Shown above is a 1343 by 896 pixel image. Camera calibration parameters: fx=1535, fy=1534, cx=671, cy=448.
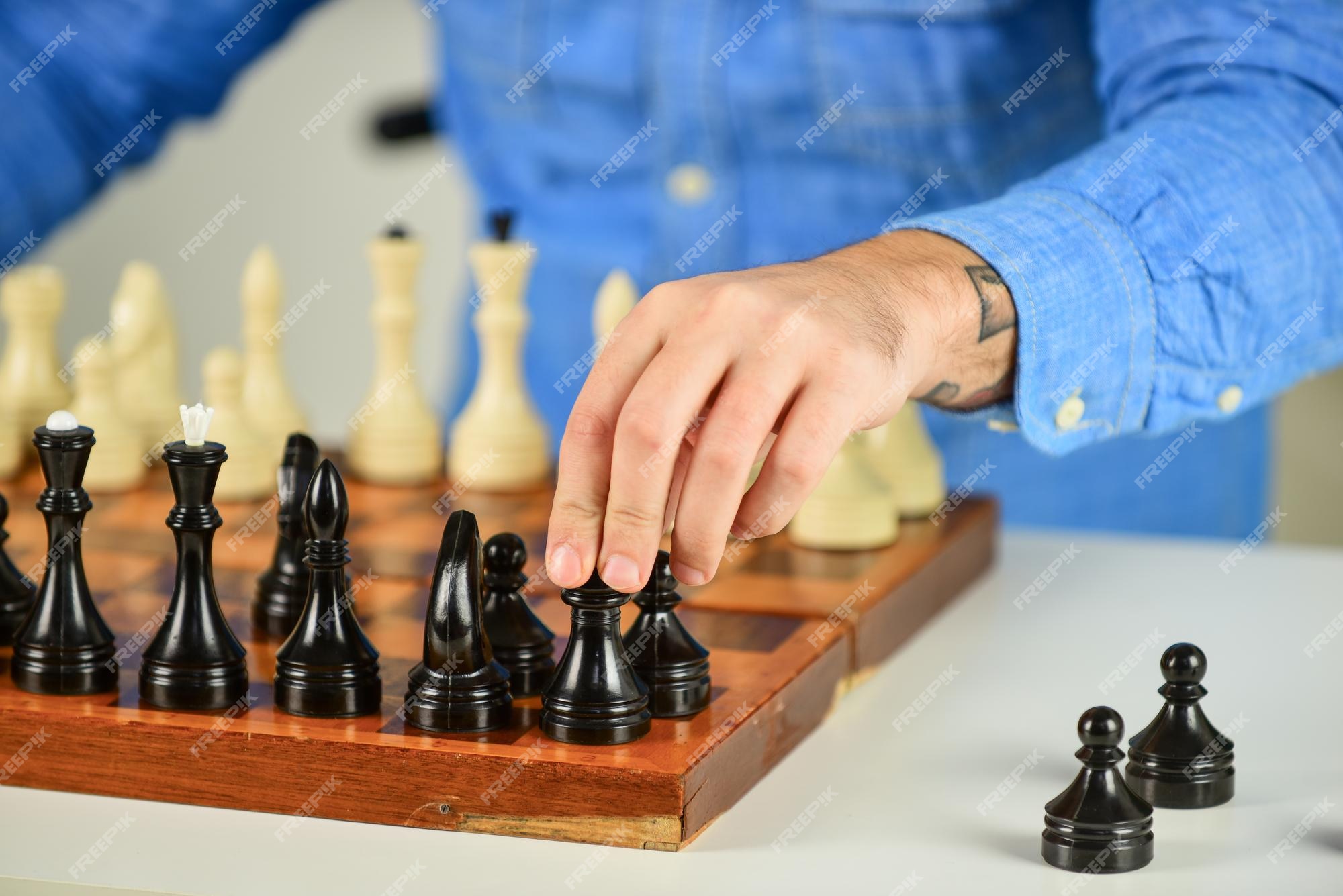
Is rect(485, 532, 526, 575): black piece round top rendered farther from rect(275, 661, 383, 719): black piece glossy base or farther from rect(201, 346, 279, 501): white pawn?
rect(201, 346, 279, 501): white pawn

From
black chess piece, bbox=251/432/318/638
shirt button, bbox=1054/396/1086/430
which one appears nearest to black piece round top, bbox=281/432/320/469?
black chess piece, bbox=251/432/318/638

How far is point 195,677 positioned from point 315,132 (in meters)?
3.52

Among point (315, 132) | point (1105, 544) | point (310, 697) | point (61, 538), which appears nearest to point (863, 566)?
point (1105, 544)

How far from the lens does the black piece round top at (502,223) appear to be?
1.75 metres

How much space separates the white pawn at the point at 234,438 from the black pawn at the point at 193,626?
0.53 metres

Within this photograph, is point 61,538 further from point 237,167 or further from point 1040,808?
point 237,167

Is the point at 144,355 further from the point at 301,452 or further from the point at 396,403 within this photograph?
the point at 301,452

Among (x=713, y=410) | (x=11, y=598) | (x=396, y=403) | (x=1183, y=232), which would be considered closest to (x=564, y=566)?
(x=713, y=410)

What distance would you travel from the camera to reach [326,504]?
3.67 feet

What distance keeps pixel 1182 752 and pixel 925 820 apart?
0.19 metres

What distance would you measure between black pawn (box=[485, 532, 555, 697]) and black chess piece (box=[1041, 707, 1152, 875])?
1.27 feet

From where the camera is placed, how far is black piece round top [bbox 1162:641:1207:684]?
1.08 metres

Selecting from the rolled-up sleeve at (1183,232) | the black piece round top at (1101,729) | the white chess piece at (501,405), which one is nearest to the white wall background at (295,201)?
the white chess piece at (501,405)

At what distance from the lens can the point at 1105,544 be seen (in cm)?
179
